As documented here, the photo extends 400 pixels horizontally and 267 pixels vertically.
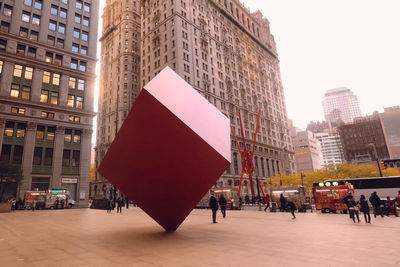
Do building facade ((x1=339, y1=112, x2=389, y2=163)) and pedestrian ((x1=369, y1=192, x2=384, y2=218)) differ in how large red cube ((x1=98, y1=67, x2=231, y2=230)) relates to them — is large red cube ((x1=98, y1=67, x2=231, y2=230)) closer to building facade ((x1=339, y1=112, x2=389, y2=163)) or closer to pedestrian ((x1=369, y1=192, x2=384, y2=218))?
pedestrian ((x1=369, y1=192, x2=384, y2=218))

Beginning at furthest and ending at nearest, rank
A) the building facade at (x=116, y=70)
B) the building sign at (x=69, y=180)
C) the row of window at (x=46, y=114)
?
1. the building facade at (x=116, y=70)
2. the building sign at (x=69, y=180)
3. the row of window at (x=46, y=114)

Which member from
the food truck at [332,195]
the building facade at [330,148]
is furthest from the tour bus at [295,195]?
the building facade at [330,148]

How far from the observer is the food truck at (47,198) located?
33.9m

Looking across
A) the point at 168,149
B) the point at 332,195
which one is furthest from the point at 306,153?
the point at 168,149

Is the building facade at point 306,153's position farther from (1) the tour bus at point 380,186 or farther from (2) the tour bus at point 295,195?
(2) the tour bus at point 295,195

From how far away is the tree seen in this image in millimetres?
31234

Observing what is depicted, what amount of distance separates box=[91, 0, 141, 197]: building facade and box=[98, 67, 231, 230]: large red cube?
67.4m

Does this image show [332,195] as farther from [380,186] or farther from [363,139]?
[363,139]

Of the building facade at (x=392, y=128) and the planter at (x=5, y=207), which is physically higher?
the building facade at (x=392, y=128)

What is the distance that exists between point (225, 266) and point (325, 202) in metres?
19.7

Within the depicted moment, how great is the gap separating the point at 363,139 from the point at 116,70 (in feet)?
332

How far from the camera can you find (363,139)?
330 feet

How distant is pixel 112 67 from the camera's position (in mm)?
85188

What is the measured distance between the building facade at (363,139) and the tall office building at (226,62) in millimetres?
27377
